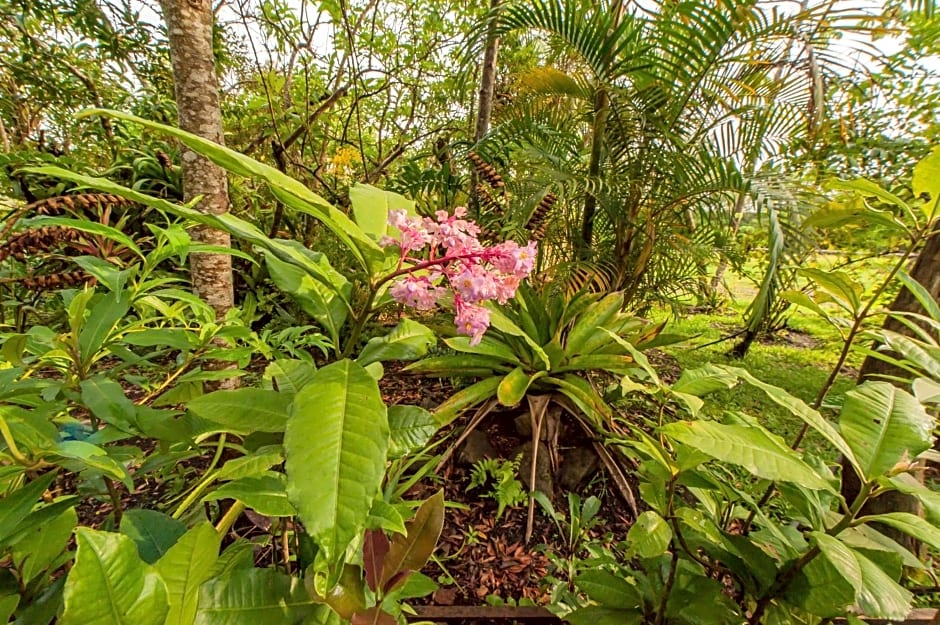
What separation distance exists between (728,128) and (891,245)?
1166 mm

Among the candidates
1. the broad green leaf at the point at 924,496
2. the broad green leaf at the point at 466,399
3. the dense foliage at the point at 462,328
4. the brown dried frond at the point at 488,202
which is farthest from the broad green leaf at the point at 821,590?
the brown dried frond at the point at 488,202

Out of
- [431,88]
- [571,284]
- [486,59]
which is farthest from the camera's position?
[431,88]

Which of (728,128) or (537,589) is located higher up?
(728,128)

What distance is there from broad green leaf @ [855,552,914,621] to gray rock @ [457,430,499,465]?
3.25ft

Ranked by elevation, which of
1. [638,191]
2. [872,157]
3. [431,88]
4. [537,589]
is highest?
[431,88]

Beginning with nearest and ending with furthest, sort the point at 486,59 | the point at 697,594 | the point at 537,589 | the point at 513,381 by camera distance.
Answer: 1. the point at 697,594
2. the point at 537,589
3. the point at 513,381
4. the point at 486,59

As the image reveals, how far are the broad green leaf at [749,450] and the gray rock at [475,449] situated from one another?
0.95 metres

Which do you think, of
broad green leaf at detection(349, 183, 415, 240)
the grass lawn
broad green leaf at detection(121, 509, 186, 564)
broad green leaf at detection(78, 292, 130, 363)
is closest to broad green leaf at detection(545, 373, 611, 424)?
the grass lawn

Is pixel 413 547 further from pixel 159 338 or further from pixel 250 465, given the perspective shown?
pixel 159 338

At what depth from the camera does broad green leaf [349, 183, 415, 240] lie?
52cm

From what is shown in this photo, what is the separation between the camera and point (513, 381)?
1.23 metres

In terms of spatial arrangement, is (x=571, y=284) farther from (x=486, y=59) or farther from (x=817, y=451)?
(x=486, y=59)

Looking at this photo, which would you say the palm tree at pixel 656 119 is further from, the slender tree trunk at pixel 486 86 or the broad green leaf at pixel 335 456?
the broad green leaf at pixel 335 456

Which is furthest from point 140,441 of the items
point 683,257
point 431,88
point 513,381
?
point 431,88
